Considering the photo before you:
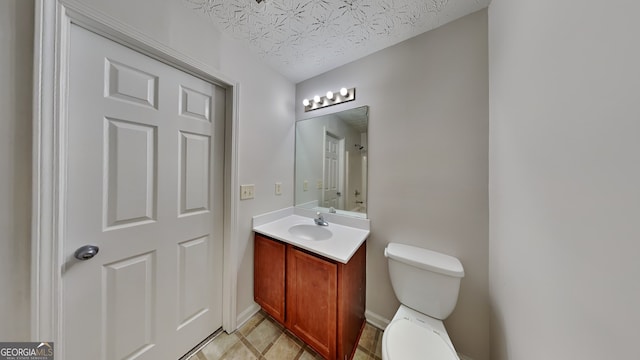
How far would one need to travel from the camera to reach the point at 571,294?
18.6 inches

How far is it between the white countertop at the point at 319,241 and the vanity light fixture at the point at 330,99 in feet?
3.56

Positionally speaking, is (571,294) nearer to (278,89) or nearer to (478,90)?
(478,90)

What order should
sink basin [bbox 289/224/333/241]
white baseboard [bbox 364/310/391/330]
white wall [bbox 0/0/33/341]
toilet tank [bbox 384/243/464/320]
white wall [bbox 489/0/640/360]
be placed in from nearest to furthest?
white wall [bbox 489/0/640/360]
white wall [bbox 0/0/33/341]
toilet tank [bbox 384/243/464/320]
white baseboard [bbox 364/310/391/330]
sink basin [bbox 289/224/333/241]

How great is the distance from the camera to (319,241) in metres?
1.25

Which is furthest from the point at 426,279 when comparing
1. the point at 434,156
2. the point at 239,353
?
the point at 239,353

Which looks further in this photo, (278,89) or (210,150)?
(278,89)

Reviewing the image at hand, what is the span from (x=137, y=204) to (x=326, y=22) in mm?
1597

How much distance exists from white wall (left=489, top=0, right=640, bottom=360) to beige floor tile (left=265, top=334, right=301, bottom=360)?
1.20m

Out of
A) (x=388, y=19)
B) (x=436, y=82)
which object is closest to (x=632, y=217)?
(x=436, y=82)

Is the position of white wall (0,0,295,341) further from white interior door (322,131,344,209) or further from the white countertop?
white interior door (322,131,344,209)

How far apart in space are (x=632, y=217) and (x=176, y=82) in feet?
5.97

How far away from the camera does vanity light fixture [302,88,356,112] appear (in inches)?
61.2

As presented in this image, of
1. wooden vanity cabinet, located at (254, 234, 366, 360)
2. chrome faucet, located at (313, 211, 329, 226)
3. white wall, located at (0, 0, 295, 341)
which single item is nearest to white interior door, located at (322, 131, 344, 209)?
chrome faucet, located at (313, 211, 329, 226)

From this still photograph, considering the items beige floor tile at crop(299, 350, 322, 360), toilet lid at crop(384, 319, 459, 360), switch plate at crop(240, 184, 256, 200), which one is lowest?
beige floor tile at crop(299, 350, 322, 360)
